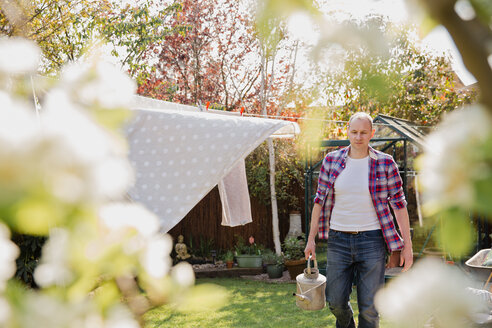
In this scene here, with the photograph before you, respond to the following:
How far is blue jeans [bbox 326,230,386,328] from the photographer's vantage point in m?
2.52

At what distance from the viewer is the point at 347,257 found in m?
2.57

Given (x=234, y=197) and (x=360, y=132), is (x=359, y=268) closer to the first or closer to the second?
(x=360, y=132)

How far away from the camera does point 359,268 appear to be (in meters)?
2.58

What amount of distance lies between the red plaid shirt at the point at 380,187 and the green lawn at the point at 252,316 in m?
1.30

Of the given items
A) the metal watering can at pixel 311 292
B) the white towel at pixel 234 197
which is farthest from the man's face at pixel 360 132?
the white towel at pixel 234 197

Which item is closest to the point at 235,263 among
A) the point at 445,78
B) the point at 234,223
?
the point at 234,223

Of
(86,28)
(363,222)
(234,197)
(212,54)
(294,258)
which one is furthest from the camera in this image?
(212,54)

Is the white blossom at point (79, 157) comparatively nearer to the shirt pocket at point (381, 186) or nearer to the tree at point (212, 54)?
the shirt pocket at point (381, 186)

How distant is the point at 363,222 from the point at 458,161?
2.34 m

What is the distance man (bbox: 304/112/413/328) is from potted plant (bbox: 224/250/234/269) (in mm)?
3801

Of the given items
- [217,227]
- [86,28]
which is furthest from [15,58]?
[217,227]

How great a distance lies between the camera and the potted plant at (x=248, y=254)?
21.0 feet

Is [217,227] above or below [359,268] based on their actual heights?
below

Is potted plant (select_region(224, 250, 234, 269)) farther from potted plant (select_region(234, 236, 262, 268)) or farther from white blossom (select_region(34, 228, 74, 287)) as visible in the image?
white blossom (select_region(34, 228, 74, 287))
